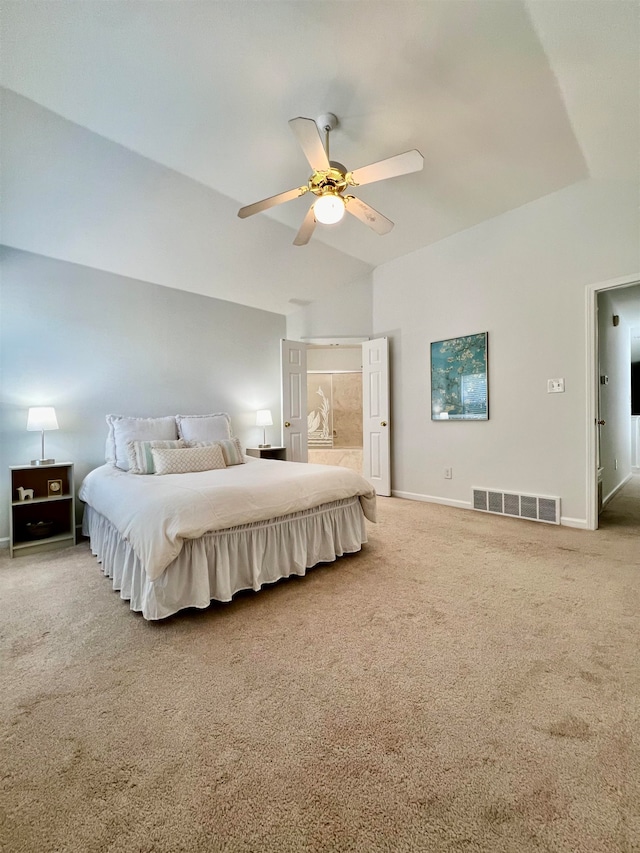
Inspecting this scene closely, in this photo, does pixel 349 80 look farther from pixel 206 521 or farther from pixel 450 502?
pixel 450 502

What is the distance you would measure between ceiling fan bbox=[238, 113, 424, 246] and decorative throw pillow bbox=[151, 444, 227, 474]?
182 cm

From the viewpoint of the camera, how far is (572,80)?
209 centimetres

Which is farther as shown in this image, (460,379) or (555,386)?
(460,379)

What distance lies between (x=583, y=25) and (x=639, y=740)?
9.71ft

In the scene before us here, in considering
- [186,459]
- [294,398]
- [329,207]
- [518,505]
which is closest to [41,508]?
[186,459]

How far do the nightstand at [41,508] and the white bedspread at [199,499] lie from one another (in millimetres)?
433

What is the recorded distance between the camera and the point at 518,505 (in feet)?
11.7

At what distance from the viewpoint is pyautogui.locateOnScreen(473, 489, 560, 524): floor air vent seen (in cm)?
337

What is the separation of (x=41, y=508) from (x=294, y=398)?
2941 millimetres

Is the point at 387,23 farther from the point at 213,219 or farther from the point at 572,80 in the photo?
the point at 213,219

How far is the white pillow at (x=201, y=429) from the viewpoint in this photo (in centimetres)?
366

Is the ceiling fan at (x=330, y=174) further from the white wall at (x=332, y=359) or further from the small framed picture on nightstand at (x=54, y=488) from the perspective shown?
A: the white wall at (x=332, y=359)

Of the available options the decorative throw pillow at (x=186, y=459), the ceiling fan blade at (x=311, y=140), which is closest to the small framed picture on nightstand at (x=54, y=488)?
the decorative throw pillow at (x=186, y=459)

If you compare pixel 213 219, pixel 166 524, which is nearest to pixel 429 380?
pixel 213 219
